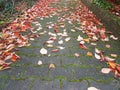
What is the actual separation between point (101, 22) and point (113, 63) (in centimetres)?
285

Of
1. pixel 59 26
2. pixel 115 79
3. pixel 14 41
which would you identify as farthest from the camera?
pixel 59 26

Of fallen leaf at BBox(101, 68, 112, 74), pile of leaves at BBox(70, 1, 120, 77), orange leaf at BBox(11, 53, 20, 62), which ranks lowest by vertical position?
pile of leaves at BBox(70, 1, 120, 77)

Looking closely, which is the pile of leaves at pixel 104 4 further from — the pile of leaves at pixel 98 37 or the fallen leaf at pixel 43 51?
the fallen leaf at pixel 43 51

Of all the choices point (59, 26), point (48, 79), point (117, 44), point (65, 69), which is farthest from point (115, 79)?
point (59, 26)

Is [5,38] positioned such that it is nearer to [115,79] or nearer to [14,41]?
[14,41]

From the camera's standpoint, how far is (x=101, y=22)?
605 cm

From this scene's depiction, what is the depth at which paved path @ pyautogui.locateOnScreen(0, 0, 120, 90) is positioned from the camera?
2.82m

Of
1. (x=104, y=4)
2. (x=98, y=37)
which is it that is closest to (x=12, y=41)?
(x=98, y=37)

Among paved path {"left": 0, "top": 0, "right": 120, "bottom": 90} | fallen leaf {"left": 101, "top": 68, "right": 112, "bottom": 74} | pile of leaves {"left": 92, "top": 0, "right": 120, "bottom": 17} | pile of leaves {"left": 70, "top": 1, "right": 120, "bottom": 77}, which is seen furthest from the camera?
pile of leaves {"left": 92, "top": 0, "right": 120, "bottom": 17}

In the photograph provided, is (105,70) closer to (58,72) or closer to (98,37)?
(58,72)

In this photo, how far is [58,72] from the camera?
124 inches

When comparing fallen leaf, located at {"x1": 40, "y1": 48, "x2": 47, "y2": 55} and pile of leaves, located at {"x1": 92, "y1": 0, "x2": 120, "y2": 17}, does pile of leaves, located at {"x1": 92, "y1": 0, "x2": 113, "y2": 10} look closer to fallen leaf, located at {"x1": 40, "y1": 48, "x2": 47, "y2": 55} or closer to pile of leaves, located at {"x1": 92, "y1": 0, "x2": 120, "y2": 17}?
pile of leaves, located at {"x1": 92, "y1": 0, "x2": 120, "y2": 17}

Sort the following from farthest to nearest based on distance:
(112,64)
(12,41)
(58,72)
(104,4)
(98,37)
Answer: (104,4) → (98,37) → (12,41) → (112,64) → (58,72)

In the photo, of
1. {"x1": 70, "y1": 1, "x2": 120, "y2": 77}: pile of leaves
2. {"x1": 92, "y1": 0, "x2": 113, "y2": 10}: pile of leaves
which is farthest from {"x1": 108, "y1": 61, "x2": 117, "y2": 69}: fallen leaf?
{"x1": 92, "y1": 0, "x2": 113, "y2": 10}: pile of leaves
